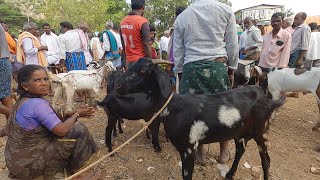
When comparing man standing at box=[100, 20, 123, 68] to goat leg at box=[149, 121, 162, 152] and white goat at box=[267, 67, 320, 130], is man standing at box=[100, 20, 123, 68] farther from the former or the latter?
white goat at box=[267, 67, 320, 130]

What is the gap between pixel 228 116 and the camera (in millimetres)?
2898

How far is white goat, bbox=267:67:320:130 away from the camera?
5.05 meters

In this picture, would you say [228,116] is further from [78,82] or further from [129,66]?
[78,82]

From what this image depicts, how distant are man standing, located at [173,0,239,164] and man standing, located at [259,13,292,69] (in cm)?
225

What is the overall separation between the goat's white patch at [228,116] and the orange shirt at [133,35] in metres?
2.17

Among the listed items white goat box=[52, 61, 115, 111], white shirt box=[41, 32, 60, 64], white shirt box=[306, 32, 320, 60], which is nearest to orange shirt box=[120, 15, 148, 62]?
white goat box=[52, 61, 115, 111]

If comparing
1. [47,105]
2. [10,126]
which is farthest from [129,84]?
[10,126]

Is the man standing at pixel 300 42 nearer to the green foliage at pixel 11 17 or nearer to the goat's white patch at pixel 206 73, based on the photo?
the goat's white patch at pixel 206 73

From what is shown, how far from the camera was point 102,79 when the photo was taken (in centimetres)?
639

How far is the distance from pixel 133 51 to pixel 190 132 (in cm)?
229

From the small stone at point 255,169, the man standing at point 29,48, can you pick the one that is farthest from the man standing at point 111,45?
the small stone at point 255,169

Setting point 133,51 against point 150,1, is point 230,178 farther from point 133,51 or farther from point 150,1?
point 150,1

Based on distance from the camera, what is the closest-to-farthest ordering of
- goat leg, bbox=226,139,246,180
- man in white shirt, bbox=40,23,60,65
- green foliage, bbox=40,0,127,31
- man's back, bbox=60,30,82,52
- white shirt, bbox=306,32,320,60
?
goat leg, bbox=226,139,246,180 < man's back, bbox=60,30,82,52 < white shirt, bbox=306,32,320,60 < man in white shirt, bbox=40,23,60,65 < green foliage, bbox=40,0,127,31

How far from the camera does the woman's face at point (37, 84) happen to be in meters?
2.56
